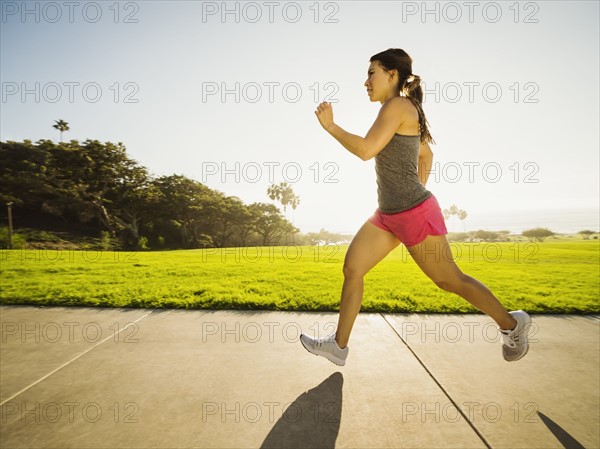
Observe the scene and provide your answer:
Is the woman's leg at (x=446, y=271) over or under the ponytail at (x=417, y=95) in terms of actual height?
under

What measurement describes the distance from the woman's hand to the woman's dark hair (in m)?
0.53

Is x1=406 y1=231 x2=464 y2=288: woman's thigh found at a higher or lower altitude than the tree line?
lower

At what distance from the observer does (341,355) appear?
2041 mm

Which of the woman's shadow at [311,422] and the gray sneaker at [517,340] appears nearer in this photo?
the woman's shadow at [311,422]

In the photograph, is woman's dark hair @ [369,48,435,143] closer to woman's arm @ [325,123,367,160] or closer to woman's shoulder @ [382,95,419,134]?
woman's shoulder @ [382,95,419,134]

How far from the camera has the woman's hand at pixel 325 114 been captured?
6.04 ft

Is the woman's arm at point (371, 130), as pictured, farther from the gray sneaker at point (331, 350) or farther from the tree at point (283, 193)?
the tree at point (283, 193)

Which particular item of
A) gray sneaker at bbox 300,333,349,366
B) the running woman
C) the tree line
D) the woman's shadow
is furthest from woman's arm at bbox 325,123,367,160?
the tree line

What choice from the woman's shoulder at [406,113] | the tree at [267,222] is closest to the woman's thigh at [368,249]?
the woman's shoulder at [406,113]

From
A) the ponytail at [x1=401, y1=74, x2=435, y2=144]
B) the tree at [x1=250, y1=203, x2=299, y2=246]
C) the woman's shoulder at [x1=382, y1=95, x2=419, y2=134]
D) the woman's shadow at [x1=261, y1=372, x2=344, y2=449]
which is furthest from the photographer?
the tree at [x1=250, y1=203, x2=299, y2=246]

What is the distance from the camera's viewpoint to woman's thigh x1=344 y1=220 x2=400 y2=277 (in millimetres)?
2037

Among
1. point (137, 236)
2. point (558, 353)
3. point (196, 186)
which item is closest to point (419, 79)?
point (558, 353)

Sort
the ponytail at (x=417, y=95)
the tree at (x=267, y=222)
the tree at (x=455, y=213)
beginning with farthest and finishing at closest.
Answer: the tree at (x=455, y=213) < the tree at (x=267, y=222) < the ponytail at (x=417, y=95)

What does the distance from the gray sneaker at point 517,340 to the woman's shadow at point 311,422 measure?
41.8 inches
